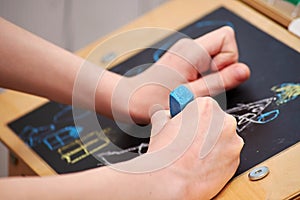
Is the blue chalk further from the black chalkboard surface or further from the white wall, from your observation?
the white wall

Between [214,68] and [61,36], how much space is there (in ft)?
2.25

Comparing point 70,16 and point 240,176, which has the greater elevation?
point 70,16

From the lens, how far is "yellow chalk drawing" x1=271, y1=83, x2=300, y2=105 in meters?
0.87

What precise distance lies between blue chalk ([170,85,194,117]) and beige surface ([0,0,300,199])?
108 mm

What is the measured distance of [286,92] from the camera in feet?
2.89

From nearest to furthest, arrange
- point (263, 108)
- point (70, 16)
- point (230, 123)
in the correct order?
point (230, 123), point (263, 108), point (70, 16)

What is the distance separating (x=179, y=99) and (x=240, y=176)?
0.39ft

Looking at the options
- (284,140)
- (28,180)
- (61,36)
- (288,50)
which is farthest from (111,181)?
(61,36)

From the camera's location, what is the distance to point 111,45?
104cm

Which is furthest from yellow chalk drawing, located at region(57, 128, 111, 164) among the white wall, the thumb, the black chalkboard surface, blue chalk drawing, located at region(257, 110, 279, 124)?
the white wall

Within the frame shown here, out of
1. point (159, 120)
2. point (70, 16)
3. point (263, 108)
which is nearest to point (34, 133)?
point (159, 120)

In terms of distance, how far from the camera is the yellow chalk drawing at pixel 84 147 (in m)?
0.87

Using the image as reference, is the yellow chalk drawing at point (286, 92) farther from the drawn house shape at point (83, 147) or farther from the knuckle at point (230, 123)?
the drawn house shape at point (83, 147)

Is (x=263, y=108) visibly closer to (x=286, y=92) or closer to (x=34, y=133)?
(x=286, y=92)
